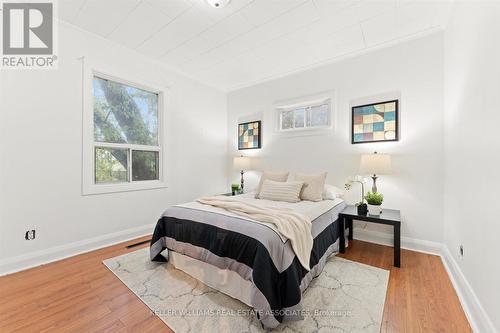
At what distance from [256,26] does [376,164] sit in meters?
2.27

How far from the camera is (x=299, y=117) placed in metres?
3.78

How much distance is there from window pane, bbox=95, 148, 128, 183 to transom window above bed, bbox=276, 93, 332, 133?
2.68m

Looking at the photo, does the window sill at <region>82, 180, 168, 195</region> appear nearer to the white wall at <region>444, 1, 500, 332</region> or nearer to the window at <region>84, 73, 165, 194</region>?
the window at <region>84, 73, 165, 194</region>

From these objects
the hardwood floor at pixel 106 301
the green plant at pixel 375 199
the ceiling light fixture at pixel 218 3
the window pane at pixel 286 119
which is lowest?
the hardwood floor at pixel 106 301

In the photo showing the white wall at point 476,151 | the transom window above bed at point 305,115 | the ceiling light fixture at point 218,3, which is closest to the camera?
the white wall at point 476,151

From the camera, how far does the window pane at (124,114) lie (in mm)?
2949

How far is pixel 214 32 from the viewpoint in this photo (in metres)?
2.68

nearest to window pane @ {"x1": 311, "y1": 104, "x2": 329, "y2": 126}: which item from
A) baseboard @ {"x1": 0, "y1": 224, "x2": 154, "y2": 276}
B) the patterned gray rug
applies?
the patterned gray rug

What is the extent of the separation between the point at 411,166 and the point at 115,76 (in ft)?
13.9

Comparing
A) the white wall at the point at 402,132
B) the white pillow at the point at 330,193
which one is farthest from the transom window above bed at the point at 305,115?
the white pillow at the point at 330,193

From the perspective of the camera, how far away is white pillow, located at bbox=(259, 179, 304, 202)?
9.13 feet

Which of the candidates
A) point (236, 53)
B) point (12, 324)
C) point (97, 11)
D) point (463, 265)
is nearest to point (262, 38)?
point (236, 53)

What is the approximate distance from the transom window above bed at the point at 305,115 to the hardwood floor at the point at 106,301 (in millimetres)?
2166

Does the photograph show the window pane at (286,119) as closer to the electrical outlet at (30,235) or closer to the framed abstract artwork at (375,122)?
the framed abstract artwork at (375,122)
